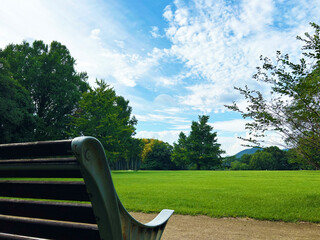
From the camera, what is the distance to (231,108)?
7469 millimetres

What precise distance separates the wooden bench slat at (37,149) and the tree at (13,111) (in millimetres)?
27211

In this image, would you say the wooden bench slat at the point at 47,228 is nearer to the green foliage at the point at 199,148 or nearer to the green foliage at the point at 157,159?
the green foliage at the point at 199,148

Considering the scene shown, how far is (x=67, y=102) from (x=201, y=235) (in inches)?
1282

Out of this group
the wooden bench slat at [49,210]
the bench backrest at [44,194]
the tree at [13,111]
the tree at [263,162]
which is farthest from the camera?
the tree at [263,162]

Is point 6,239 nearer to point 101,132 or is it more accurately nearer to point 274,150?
point 274,150

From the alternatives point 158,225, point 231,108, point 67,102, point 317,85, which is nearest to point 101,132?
point 67,102

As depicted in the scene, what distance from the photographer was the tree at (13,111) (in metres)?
24.8

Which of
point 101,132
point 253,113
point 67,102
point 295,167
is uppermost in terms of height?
point 67,102

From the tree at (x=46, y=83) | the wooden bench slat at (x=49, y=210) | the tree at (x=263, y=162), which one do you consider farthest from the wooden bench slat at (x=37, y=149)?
the tree at (x=263, y=162)

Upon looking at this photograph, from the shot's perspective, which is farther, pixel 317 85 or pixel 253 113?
pixel 253 113

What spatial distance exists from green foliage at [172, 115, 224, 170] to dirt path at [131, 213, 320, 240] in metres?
52.5

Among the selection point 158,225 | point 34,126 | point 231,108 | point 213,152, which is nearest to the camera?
point 158,225

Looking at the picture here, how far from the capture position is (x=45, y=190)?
1.32m

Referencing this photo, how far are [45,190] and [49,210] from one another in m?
0.12
